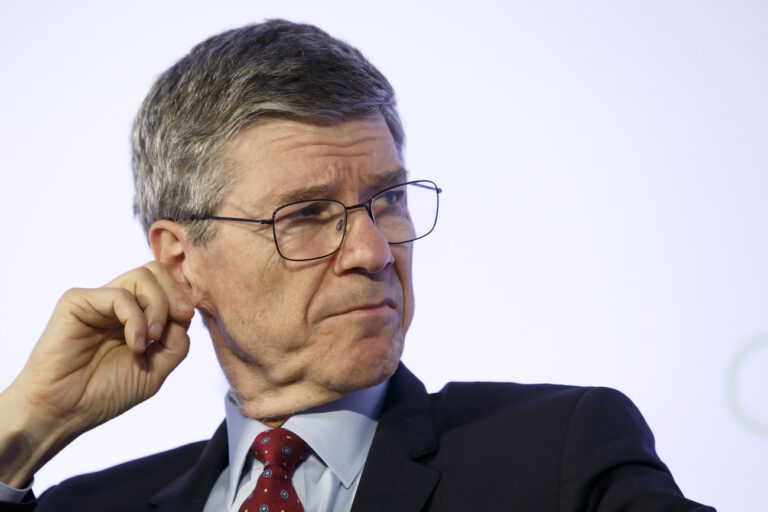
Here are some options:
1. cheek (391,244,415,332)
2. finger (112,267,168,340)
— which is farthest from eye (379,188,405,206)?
finger (112,267,168,340)

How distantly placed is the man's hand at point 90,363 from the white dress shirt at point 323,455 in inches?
11.4

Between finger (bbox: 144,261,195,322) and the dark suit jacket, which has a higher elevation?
finger (bbox: 144,261,195,322)

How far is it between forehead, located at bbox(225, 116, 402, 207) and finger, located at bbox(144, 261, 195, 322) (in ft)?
0.93

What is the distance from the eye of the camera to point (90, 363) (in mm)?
2395

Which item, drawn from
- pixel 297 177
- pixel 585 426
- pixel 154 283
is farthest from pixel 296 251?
pixel 585 426

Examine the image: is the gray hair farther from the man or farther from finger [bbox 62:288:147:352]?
finger [bbox 62:288:147:352]

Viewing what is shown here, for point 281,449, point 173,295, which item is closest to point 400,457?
point 281,449

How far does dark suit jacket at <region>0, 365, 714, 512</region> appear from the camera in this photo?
1995 millimetres

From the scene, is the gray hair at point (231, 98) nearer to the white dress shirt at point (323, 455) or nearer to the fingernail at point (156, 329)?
the fingernail at point (156, 329)

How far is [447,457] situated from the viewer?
7.29 feet

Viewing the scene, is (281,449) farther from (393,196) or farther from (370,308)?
(393,196)

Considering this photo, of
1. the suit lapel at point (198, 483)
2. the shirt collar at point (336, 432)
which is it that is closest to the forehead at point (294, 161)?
→ the shirt collar at point (336, 432)

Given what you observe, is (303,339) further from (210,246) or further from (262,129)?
(262,129)

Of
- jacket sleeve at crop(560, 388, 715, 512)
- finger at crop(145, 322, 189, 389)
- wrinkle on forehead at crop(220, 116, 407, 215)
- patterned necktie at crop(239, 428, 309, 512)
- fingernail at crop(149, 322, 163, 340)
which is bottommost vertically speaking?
patterned necktie at crop(239, 428, 309, 512)
